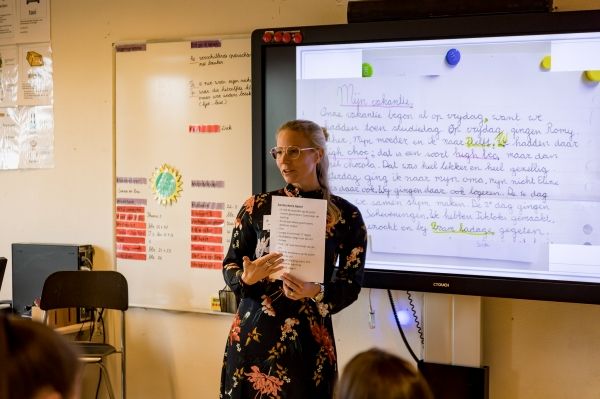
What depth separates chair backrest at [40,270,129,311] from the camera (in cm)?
279

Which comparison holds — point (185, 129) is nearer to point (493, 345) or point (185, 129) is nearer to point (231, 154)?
point (231, 154)

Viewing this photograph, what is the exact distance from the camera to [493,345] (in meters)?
2.40

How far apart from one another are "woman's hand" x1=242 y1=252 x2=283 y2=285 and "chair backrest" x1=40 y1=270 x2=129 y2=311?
43.3 inches

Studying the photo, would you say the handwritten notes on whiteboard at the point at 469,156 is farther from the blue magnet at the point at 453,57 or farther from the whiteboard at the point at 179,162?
the whiteboard at the point at 179,162

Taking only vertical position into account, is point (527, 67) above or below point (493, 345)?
above

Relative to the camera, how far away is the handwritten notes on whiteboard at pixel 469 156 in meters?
2.07

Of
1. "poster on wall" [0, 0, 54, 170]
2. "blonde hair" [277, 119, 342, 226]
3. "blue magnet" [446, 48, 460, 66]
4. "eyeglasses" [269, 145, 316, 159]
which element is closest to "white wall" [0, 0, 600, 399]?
"poster on wall" [0, 0, 54, 170]

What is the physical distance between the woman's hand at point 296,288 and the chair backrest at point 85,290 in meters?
1.19

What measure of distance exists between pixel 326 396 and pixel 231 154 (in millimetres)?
1202

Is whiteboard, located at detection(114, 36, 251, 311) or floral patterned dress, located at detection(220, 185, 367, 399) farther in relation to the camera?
whiteboard, located at detection(114, 36, 251, 311)

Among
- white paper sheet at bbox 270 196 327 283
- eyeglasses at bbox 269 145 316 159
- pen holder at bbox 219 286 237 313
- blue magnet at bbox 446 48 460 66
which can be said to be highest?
blue magnet at bbox 446 48 460 66

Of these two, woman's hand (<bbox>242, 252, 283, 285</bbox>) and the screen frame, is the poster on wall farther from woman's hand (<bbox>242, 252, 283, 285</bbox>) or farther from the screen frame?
woman's hand (<bbox>242, 252, 283, 285</bbox>)

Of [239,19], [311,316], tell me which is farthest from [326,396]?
[239,19]

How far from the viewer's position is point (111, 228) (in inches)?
117
